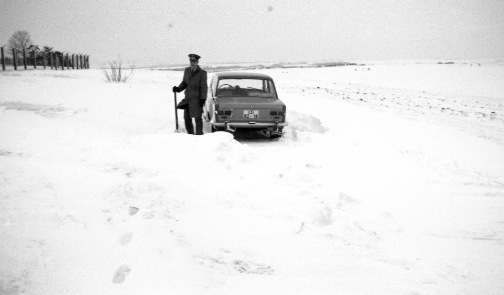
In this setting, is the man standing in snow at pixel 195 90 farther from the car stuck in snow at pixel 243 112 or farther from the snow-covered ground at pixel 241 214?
the snow-covered ground at pixel 241 214

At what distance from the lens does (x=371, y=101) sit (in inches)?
544

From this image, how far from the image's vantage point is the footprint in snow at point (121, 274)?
2.83m

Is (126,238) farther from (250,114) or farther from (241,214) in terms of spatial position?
(250,114)

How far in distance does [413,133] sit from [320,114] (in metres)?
2.71

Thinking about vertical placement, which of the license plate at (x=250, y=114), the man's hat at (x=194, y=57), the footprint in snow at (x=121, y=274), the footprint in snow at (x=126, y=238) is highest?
the man's hat at (x=194, y=57)

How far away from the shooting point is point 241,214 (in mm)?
3947

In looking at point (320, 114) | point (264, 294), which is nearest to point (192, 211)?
point (264, 294)

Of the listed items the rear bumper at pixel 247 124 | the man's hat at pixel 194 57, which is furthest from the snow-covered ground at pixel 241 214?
the man's hat at pixel 194 57

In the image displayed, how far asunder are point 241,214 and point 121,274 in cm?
145

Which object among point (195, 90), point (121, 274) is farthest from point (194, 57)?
point (121, 274)

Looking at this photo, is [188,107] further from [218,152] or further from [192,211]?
[192,211]

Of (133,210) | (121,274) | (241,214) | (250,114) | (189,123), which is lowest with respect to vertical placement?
(121,274)

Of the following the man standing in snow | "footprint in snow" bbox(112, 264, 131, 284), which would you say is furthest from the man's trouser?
"footprint in snow" bbox(112, 264, 131, 284)

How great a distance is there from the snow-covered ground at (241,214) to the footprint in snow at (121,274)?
0.5 inches
